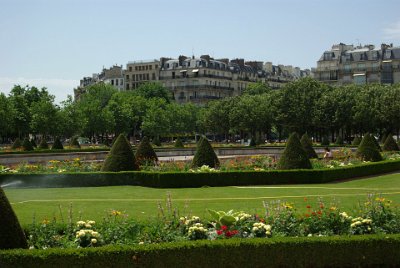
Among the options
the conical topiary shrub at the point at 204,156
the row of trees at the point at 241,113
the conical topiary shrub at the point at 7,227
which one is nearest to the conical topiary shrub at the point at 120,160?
the conical topiary shrub at the point at 204,156

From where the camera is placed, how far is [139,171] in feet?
92.8

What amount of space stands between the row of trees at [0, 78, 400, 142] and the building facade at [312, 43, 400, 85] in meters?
29.8

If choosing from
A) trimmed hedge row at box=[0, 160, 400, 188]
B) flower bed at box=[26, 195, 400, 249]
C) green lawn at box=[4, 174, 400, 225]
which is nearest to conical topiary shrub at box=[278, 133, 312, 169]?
trimmed hedge row at box=[0, 160, 400, 188]

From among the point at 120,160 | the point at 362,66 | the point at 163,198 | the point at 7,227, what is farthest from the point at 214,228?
the point at 362,66

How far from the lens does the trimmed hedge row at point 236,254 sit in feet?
33.2

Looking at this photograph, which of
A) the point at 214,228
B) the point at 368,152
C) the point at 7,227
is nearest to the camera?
the point at 7,227

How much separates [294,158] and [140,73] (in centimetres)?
10761

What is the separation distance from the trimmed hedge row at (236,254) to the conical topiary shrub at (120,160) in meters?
18.2

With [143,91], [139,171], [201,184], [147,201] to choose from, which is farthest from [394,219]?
[143,91]

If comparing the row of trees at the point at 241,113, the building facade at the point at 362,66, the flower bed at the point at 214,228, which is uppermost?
the building facade at the point at 362,66

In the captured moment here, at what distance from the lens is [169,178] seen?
2728cm

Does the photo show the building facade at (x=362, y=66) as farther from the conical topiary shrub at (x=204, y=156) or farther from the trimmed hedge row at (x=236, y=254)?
the trimmed hedge row at (x=236, y=254)

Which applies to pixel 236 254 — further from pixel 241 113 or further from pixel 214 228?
pixel 241 113

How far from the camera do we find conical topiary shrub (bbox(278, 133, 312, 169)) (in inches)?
1164
